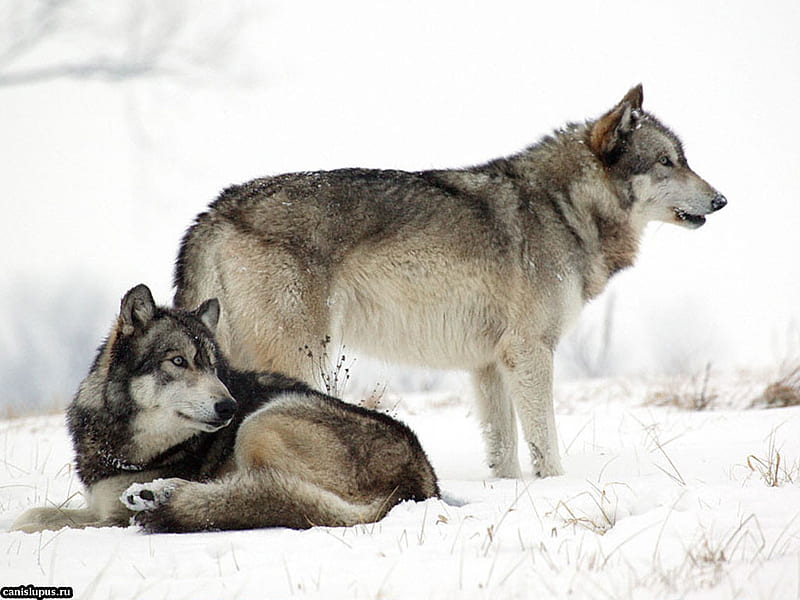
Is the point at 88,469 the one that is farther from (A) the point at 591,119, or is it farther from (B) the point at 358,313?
(A) the point at 591,119

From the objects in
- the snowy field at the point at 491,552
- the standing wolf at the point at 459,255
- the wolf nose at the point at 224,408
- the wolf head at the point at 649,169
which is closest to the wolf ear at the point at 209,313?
the standing wolf at the point at 459,255

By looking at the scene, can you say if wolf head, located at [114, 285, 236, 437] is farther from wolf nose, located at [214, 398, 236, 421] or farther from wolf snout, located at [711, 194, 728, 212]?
wolf snout, located at [711, 194, 728, 212]

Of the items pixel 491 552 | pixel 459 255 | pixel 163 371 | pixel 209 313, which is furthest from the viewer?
pixel 459 255

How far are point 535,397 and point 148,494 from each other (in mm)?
3087

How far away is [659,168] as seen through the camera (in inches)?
259

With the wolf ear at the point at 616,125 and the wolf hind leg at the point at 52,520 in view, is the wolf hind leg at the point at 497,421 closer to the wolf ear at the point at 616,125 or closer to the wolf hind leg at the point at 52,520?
the wolf ear at the point at 616,125

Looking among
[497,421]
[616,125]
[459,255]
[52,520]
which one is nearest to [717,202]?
[616,125]

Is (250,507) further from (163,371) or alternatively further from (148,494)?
(163,371)

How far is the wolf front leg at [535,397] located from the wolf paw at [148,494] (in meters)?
2.90

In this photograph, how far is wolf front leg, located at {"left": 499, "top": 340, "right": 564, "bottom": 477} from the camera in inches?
237

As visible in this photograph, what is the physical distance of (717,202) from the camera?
259 inches

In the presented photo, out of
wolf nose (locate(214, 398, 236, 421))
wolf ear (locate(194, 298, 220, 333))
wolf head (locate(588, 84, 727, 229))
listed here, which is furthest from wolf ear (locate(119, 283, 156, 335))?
wolf head (locate(588, 84, 727, 229))

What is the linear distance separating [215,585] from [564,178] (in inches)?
186

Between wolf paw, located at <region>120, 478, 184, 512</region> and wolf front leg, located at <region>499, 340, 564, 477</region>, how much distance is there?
2.90m
